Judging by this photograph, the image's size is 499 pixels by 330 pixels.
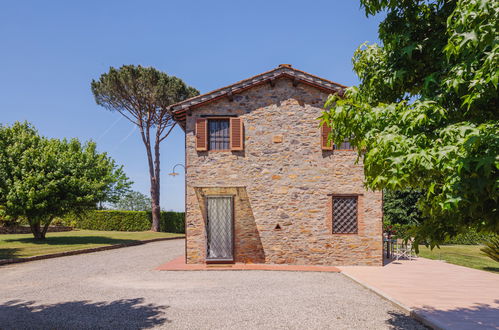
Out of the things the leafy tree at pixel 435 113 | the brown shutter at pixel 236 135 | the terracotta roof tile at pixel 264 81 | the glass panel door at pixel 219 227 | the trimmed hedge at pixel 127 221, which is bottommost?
the trimmed hedge at pixel 127 221

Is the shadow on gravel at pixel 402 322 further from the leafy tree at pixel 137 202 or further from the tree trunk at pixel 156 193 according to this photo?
the leafy tree at pixel 137 202

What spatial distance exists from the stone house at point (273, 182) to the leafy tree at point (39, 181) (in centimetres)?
1034

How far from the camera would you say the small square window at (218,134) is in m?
12.9

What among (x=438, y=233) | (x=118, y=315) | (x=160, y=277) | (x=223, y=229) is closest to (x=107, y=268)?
(x=160, y=277)

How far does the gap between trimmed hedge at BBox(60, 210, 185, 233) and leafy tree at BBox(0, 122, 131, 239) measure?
1131cm

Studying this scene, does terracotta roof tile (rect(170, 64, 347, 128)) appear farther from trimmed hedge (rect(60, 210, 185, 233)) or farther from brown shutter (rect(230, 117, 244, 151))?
trimmed hedge (rect(60, 210, 185, 233))

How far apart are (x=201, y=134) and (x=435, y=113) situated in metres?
9.78

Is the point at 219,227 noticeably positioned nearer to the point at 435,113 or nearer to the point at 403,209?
the point at 435,113

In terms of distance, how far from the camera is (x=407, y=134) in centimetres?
376

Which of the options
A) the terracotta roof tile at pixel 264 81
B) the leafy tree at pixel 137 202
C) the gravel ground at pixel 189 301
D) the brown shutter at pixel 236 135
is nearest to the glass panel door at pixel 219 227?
the gravel ground at pixel 189 301

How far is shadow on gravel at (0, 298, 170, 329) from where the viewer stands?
5848 millimetres

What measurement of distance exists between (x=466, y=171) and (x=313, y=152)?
30.8 feet

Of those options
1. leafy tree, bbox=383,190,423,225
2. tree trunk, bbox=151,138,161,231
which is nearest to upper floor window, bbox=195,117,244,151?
leafy tree, bbox=383,190,423,225

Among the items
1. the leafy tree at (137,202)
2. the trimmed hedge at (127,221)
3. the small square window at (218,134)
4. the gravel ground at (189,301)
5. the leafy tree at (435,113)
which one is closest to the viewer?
the leafy tree at (435,113)
